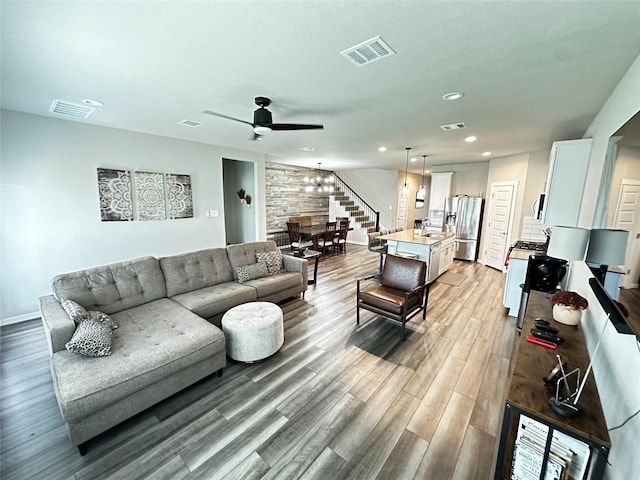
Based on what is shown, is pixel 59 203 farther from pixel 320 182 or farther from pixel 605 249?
pixel 320 182

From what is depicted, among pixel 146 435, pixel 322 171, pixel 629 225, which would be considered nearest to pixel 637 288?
pixel 629 225

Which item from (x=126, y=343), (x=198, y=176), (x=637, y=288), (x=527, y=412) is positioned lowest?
(x=126, y=343)

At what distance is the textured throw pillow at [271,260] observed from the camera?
416 cm

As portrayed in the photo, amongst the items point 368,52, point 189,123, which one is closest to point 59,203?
point 189,123

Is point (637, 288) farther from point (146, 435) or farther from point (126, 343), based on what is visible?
point (126, 343)

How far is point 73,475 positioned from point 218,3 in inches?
120

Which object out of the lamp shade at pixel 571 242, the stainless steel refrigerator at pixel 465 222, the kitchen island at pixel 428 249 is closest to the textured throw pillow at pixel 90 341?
the lamp shade at pixel 571 242

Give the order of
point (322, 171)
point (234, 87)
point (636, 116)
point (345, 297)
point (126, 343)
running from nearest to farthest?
point (636, 116), point (126, 343), point (234, 87), point (345, 297), point (322, 171)

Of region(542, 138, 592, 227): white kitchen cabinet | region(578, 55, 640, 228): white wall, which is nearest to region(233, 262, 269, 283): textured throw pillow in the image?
region(578, 55, 640, 228): white wall

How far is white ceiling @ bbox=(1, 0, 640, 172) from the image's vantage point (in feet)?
5.07

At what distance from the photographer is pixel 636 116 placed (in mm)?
1784

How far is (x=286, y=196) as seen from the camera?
8.48 metres

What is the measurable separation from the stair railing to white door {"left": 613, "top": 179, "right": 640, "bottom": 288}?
321 inches

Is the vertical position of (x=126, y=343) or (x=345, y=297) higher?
(x=126, y=343)
